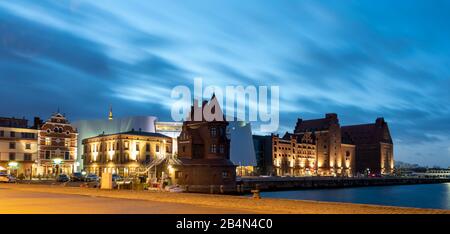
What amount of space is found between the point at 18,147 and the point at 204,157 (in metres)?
40.6

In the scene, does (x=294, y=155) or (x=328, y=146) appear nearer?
(x=294, y=155)

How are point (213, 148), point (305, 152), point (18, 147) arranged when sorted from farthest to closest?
1. point (305, 152)
2. point (18, 147)
3. point (213, 148)

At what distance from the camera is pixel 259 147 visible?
6722 inches

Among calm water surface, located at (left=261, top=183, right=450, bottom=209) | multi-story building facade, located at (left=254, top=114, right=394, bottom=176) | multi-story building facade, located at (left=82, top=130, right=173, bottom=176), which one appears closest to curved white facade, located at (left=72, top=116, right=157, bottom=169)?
multi-story building facade, located at (left=82, top=130, right=173, bottom=176)

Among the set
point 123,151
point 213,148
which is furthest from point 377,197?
point 123,151

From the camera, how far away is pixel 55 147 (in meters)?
104

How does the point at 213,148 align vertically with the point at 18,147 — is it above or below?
below

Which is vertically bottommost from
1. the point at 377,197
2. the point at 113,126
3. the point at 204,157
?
the point at 377,197

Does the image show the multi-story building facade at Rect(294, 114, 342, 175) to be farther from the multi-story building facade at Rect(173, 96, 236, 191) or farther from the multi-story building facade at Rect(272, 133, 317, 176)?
the multi-story building facade at Rect(173, 96, 236, 191)

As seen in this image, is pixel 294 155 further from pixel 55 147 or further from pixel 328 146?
pixel 55 147

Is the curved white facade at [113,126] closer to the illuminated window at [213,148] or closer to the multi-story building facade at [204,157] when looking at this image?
the multi-story building facade at [204,157]

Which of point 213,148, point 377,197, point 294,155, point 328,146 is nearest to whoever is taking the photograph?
point 213,148
